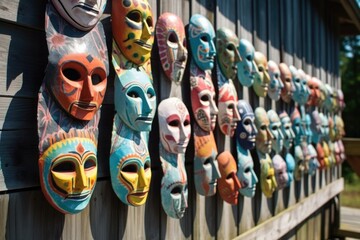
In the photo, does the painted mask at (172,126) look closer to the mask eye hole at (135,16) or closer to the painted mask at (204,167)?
the painted mask at (204,167)

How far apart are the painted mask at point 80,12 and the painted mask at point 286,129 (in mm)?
1622

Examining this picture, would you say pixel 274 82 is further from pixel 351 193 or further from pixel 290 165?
pixel 351 193

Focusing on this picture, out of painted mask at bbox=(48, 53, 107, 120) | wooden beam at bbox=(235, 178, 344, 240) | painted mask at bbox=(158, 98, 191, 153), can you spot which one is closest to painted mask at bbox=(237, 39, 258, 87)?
painted mask at bbox=(158, 98, 191, 153)

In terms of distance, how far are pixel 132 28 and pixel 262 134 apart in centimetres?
111

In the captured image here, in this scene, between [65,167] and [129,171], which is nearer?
[65,167]

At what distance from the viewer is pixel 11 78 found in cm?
89

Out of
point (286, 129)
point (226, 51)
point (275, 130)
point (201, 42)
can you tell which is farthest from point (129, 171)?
point (286, 129)

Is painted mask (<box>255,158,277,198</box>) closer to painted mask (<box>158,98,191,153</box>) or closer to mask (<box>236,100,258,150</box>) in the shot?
mask (<box>236,100,258,150</box>)

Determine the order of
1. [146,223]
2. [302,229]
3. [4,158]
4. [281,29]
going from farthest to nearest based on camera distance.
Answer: [302,229] < [281,29] < [146,223] < [4,158]

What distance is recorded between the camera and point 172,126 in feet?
4.37

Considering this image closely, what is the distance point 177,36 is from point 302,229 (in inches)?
88.6

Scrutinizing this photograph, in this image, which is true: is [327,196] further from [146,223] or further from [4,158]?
[4,158]

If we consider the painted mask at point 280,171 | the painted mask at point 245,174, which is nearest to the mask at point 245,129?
the painted mask at point 245,174

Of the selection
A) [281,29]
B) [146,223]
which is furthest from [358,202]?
[146,223]
